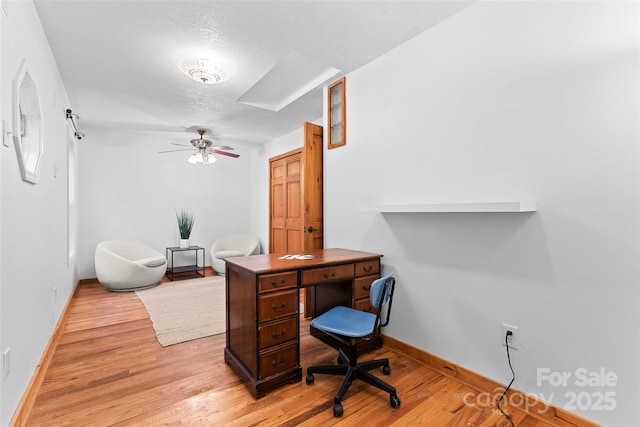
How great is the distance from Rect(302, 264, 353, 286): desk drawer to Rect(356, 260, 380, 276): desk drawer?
9cm

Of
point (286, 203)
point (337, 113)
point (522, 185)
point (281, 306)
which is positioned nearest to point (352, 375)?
point (281, 306)

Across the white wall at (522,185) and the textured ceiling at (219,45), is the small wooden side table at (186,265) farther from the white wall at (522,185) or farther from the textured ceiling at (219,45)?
the white wall at (522,185)

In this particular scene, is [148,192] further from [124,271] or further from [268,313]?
[268,313]

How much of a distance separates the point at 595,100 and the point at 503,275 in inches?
42.6

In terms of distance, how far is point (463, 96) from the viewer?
6.89ft

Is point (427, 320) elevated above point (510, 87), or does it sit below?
below

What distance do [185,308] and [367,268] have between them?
2.38 metres

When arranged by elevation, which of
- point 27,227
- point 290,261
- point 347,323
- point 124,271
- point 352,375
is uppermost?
point 27,227

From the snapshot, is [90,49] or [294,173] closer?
[90,49]

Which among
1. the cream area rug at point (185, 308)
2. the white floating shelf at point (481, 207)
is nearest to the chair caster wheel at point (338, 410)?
the white floating shelf at point (481, 207)

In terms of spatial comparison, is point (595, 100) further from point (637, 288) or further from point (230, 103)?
point (230, 103)

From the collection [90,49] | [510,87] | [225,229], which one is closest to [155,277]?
[225,229]

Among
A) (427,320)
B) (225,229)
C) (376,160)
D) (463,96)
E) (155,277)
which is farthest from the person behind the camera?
(225,229)

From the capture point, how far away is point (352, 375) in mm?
1952
